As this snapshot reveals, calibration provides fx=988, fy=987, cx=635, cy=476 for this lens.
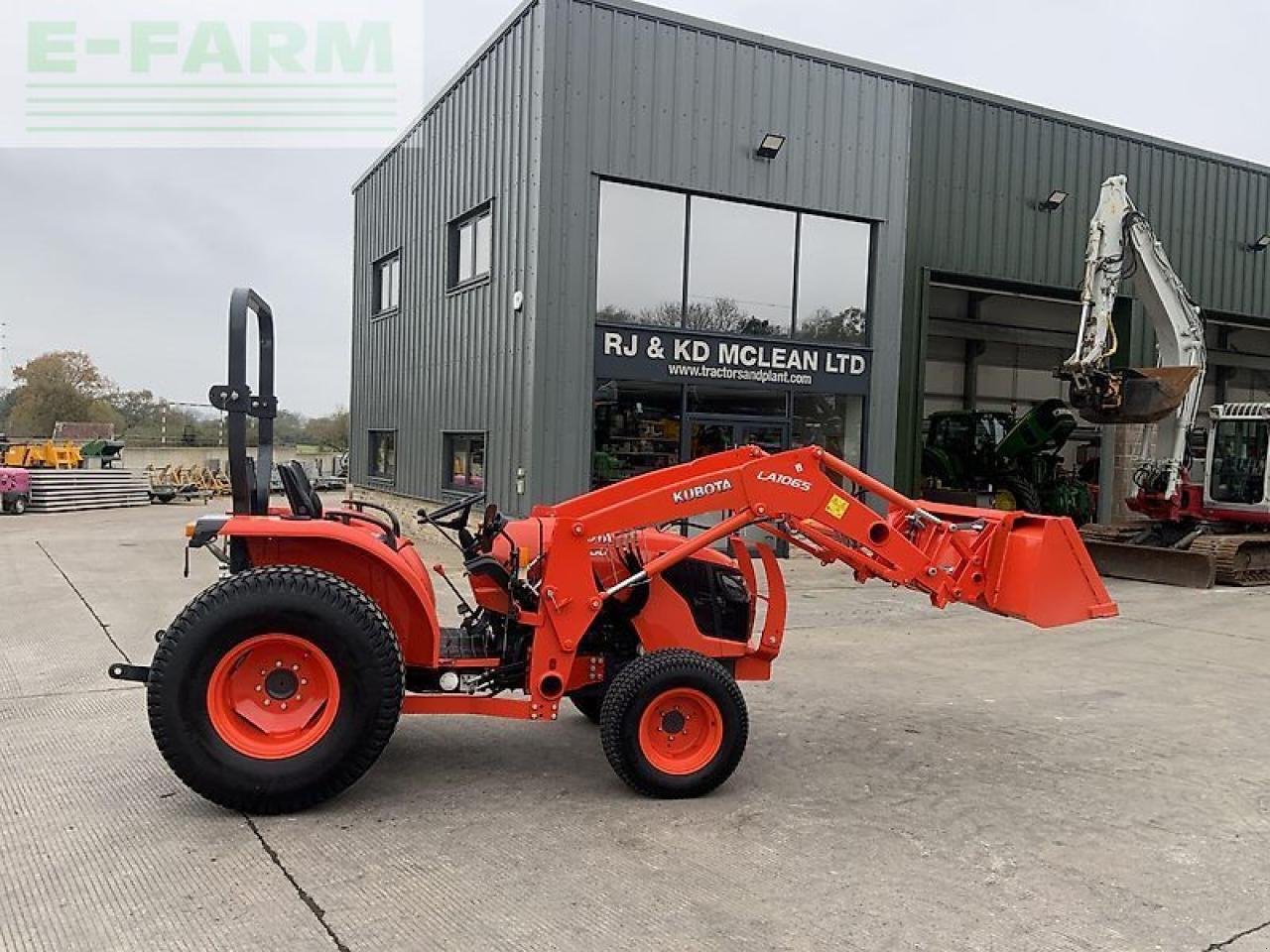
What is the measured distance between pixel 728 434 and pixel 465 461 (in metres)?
3.72

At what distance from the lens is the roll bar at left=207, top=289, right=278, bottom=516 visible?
13.6 ft

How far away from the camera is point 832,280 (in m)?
13.8

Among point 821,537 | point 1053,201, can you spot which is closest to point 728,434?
point 1053,201

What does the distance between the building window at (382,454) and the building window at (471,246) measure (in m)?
3.80

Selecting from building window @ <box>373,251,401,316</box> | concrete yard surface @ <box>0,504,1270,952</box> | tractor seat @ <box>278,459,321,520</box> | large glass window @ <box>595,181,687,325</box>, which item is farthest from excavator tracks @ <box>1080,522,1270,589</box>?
building window @ <box>373,251,401,316</box>

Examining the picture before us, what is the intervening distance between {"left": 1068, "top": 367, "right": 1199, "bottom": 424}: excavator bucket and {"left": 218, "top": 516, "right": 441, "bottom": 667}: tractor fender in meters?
10.6

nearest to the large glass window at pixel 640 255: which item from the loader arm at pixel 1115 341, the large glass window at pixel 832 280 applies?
the large glass window at pixel 832 280

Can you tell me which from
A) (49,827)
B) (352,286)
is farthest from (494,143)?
(49,827)

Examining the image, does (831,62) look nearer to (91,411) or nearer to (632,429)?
(632,429)

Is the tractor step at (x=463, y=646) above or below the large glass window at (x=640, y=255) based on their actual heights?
below

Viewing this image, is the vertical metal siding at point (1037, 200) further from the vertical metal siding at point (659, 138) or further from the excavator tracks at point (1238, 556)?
the excavator tracks at point (1238, 556)

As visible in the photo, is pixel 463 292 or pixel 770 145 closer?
pixel 770 145

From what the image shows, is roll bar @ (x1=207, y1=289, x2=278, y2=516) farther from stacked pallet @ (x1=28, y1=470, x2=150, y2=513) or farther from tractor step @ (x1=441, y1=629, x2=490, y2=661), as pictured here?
stacked pallet @ (x1=28, y1=470, x2=150, y2=513)

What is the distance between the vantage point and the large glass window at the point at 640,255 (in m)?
12.2
